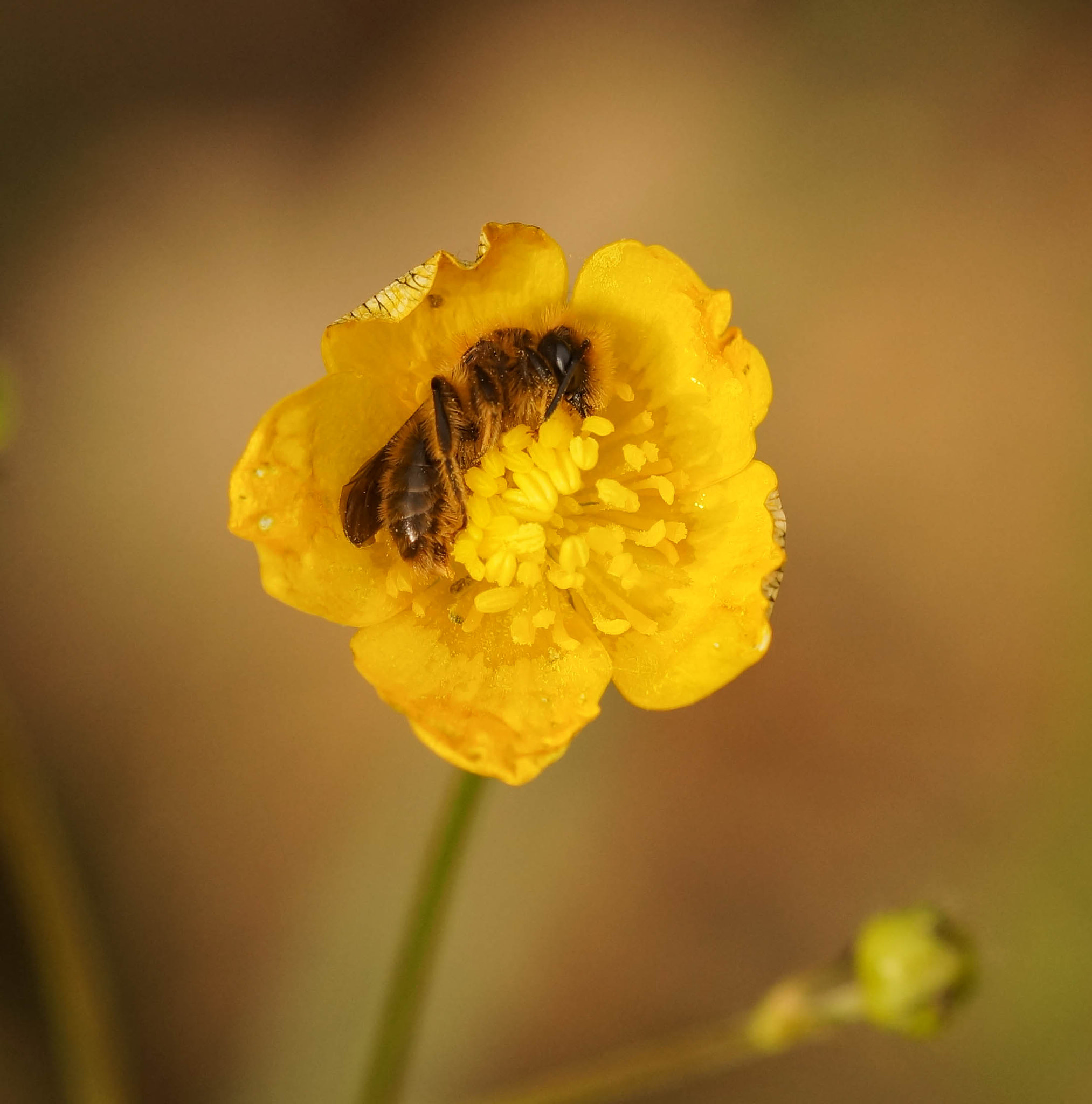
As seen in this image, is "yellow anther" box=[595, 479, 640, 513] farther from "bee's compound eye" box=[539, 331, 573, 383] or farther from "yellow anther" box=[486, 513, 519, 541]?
"bee's compound eye" box=[539, 331, 573, 383]

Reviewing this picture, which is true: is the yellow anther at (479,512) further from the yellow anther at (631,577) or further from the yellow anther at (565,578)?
the yellow anther at (631,577)

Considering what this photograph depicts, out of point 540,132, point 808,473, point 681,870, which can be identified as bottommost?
point 681,870

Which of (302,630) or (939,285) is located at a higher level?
(939,285)

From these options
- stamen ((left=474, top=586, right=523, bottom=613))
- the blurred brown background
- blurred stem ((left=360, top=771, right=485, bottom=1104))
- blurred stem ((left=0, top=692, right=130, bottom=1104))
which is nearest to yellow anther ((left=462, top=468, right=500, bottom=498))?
stamen ((left=474, top=586, right=523, bottom=613))

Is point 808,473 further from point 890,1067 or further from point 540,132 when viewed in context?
point 890,1067

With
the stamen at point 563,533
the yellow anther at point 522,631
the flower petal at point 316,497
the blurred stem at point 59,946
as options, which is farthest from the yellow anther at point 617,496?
the blurred stem at point 59,946

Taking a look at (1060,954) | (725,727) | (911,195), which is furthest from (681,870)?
(911,195)
